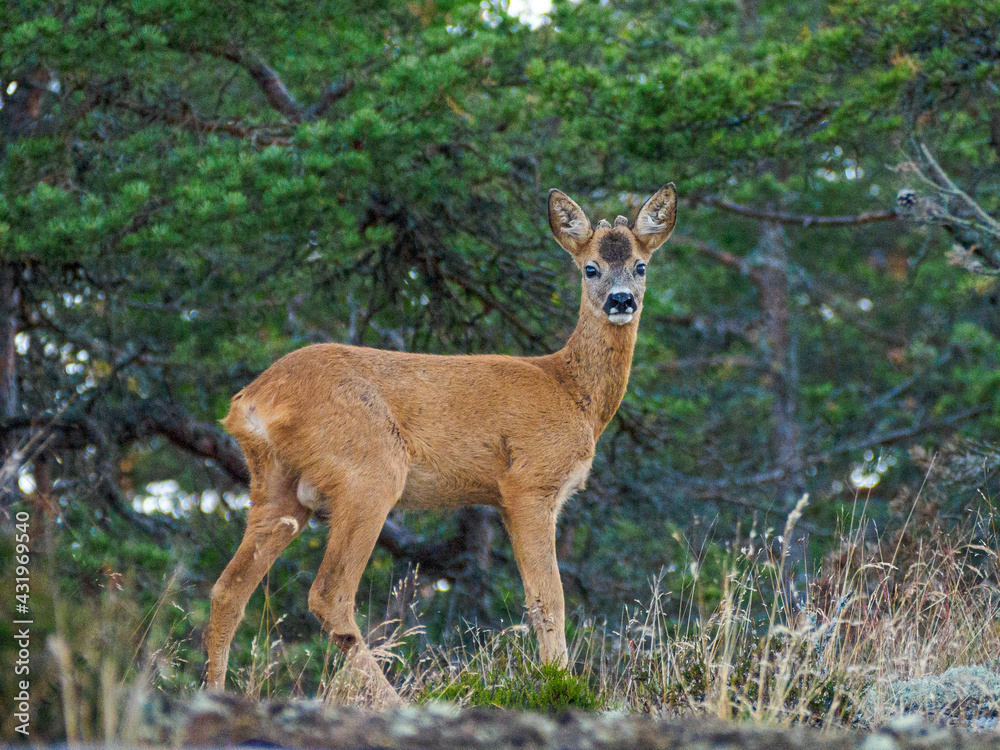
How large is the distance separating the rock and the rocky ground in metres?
1.55

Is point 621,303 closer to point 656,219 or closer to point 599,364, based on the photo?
point 599,364

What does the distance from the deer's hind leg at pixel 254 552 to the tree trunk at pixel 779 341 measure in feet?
36.5

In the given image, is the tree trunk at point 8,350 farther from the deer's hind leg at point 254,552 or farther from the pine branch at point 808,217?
the pine branch at point 808,217

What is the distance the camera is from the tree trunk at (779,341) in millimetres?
17234

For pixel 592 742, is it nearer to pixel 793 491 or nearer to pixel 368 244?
pixel 368 244

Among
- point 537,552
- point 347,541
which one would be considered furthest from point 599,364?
point 347,541

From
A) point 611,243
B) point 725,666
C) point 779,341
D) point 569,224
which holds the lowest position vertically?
point 779,341

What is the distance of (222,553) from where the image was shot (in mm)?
10531

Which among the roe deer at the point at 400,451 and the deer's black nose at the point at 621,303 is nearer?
the roe deer at the point at 400,451

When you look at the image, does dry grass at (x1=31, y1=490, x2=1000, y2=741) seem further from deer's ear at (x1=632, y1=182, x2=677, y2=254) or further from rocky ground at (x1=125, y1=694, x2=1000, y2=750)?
deer's ear at (x1=632, y1=182, x2=677, y2=254)

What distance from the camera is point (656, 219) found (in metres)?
7.37

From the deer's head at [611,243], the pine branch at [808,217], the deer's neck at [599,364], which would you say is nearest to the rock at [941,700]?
the deer's neck at [599,364]

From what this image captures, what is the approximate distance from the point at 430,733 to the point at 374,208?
24.8 feet

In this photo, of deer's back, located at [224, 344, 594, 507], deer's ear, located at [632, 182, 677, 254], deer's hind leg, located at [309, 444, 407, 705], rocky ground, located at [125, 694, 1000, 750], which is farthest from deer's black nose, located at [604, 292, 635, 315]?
rocky ground, located at [125, 694, 1000, 750]
